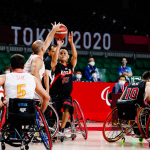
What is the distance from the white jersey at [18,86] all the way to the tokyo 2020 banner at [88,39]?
327 inches

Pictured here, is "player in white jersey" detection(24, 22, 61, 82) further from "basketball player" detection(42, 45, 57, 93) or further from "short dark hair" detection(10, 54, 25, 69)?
"short dark hair" detection(10, 54, 25, 69)

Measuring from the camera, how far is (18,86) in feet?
12.4

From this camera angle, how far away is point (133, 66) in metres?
14.1

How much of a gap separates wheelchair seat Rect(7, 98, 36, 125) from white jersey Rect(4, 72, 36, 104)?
0.15 metres

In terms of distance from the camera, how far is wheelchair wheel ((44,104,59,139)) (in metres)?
5.06

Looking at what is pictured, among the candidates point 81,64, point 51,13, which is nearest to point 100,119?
point 81,64

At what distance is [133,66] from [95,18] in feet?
10.5

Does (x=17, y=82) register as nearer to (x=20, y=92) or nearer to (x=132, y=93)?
(x=20, y=92)

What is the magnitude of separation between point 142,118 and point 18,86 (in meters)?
2.35

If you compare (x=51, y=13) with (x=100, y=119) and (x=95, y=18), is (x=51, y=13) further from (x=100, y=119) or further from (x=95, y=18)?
(x=100, y=119)

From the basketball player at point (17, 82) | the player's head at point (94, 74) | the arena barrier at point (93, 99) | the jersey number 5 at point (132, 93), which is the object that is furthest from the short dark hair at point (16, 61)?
the player's head at point (94, 74)

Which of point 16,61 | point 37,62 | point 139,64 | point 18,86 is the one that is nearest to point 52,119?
point 37,62

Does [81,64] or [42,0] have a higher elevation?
[42,0]

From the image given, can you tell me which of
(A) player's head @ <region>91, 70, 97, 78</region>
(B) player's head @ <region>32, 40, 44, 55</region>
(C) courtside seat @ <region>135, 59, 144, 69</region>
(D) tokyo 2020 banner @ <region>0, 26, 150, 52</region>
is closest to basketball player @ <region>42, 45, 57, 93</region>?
(B) player's head @ <region>32, 40, 44, 55</region>
